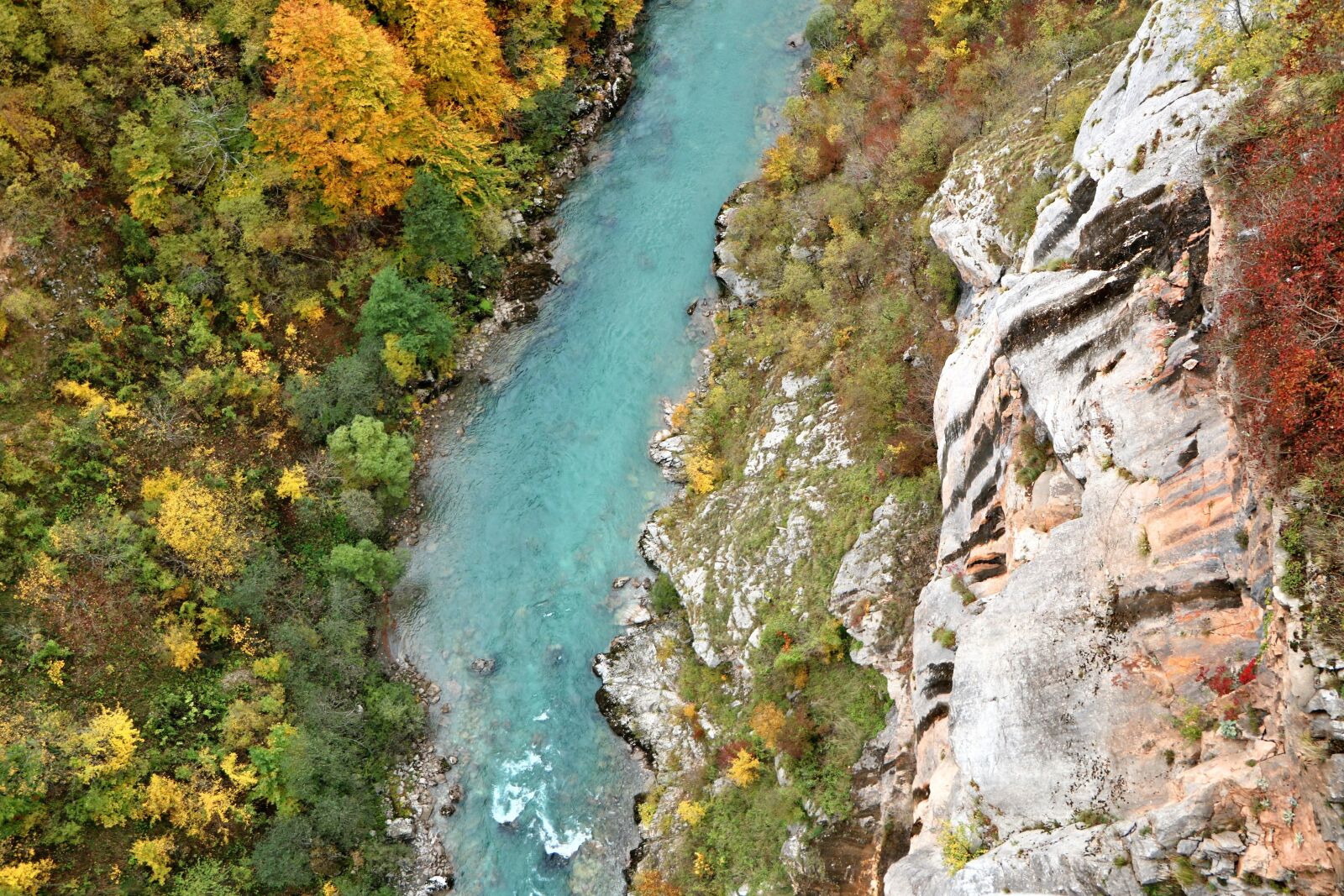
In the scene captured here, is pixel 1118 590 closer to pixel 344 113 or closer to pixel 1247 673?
pixel 1247 673

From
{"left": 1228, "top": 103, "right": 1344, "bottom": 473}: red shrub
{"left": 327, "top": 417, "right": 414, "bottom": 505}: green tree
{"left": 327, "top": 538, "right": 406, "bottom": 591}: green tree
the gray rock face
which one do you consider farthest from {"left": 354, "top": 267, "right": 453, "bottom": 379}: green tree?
{"left": 1228, "top": 103, "right": 1344, "bottom": 473}: red shrub

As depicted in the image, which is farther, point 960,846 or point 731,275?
point 731,275

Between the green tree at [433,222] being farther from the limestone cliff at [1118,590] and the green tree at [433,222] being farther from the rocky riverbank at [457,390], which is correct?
the limestone cliff at [1118,590]

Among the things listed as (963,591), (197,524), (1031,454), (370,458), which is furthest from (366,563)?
(1031,454)

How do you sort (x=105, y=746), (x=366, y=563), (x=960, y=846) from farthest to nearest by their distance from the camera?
(x=366, y=563) → (x=105, y=746) → (x=960, y=846)

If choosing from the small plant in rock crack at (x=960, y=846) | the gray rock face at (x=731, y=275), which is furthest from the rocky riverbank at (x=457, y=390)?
the small plant in rock crack at (x=960, y=846)

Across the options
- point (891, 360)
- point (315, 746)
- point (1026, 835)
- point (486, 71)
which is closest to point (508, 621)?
point (315, 746)

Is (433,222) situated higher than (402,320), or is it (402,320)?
(433,222)
